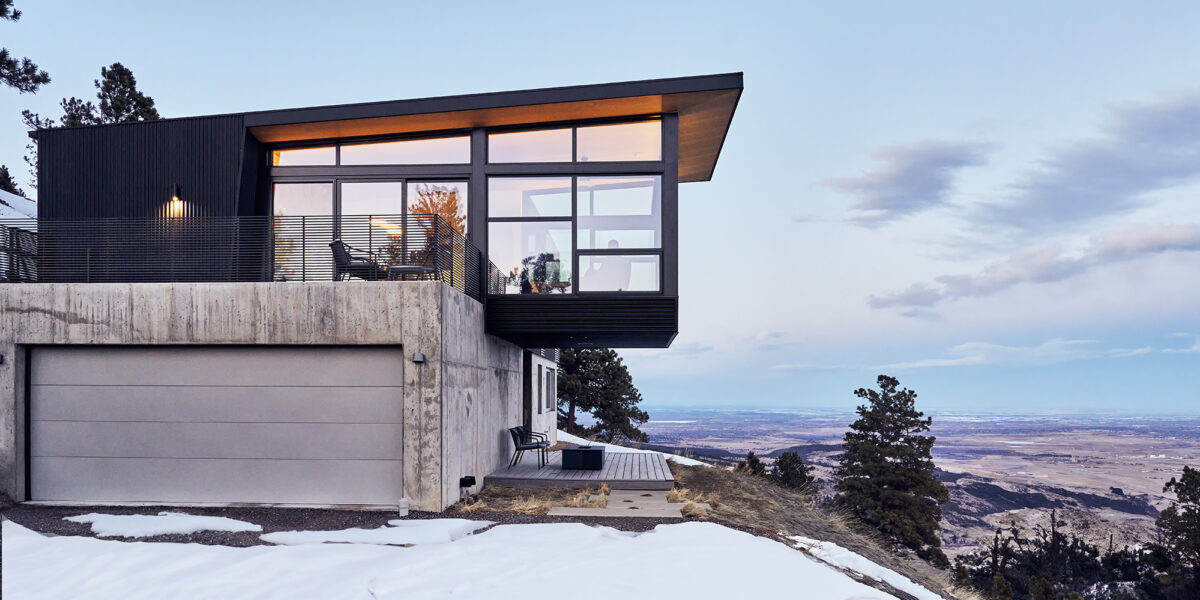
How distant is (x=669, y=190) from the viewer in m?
11.1

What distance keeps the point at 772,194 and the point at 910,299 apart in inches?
729

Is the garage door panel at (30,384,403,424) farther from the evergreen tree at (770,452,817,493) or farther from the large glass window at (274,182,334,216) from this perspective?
the evergreen tree at (770,452,817,493)

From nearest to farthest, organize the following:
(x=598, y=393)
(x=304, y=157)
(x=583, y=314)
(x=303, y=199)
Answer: (x=583, y=314), (x=303, y=199), (x=304, y=157), (x=598, y=393)

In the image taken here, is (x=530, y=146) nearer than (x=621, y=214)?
No

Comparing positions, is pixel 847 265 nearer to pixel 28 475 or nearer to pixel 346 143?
pixel 346 143

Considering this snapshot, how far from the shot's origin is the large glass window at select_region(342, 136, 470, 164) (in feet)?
38.7

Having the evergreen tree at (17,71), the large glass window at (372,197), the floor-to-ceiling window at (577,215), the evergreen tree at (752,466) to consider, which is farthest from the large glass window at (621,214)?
the evergreen tree at (17,71)

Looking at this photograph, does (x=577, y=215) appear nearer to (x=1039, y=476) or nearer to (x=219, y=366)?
(x=219, y=366)

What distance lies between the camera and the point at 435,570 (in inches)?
241

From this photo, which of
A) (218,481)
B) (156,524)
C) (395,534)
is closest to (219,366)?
(218,481)

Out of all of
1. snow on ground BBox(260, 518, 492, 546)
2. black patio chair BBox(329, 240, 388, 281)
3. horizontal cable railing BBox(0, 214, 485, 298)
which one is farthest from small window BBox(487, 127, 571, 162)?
snow on ground BBox(260, 518, 492, 546)

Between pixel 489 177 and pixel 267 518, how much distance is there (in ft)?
19.9

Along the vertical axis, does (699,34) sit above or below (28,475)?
above

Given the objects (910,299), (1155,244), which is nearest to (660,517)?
(910,299)
